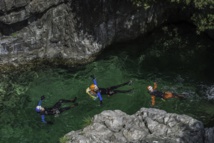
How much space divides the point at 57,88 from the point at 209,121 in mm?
11054

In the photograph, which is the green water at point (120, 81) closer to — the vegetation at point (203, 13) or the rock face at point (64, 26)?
the rock face at point (64, 26)

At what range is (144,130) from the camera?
16547 mm

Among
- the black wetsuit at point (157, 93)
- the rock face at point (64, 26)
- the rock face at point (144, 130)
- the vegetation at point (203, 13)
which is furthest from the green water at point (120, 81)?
the vegetation at point (203, 13)

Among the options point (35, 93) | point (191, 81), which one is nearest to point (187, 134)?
point (191, 81)

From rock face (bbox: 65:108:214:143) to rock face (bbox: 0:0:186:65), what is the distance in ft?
29.5

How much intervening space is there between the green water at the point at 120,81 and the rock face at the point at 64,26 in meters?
1.24

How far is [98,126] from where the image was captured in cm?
1702

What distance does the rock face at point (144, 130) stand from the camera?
1568 centimetres

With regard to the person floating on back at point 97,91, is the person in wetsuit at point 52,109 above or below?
below

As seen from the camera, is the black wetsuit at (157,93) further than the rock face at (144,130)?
Yes

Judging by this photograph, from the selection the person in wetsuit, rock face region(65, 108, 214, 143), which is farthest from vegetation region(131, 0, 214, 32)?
the person in wetsuit

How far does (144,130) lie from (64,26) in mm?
11518

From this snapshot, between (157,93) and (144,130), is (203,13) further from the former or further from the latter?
(144,130)

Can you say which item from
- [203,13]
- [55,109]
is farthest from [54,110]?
[203,13]
